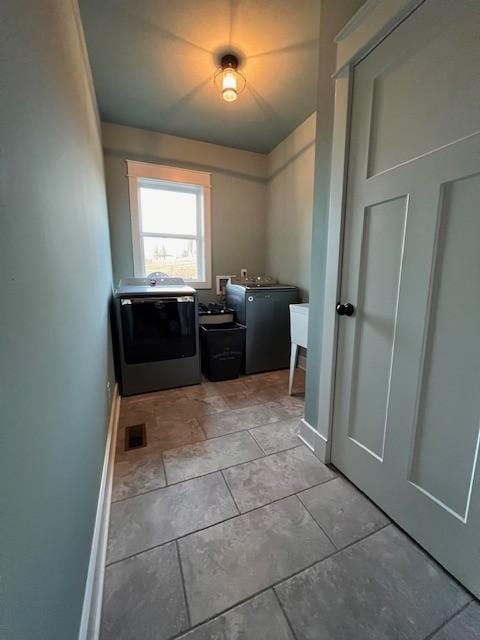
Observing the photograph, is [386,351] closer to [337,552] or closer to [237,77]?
[337,552]

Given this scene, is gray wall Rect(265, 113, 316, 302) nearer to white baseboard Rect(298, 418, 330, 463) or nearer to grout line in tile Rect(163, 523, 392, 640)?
white baseboard Rect(298, 418, 330, 463)

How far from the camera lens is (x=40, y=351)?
0.56 metres

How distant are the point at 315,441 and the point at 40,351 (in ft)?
4.86

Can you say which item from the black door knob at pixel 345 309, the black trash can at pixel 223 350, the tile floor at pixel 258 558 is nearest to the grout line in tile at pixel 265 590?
the tile floor at pixel 258 558

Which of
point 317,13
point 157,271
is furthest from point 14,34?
point 157,271

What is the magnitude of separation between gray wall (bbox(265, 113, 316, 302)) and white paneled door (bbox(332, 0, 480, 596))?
158 centimetres

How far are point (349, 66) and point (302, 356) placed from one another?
2.36m

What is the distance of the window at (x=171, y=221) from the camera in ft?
9.57

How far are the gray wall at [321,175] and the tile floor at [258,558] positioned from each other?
448 millimetres

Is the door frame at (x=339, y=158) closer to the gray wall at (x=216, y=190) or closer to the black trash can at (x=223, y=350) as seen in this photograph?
the black trash can at (x=223, y=350)

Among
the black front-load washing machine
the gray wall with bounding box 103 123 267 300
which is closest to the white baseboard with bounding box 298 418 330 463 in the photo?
the black front-load washing machine

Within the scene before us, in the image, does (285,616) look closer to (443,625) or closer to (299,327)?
(443,625)

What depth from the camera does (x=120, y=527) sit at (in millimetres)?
1123

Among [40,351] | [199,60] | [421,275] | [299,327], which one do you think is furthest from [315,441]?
[199,60]
